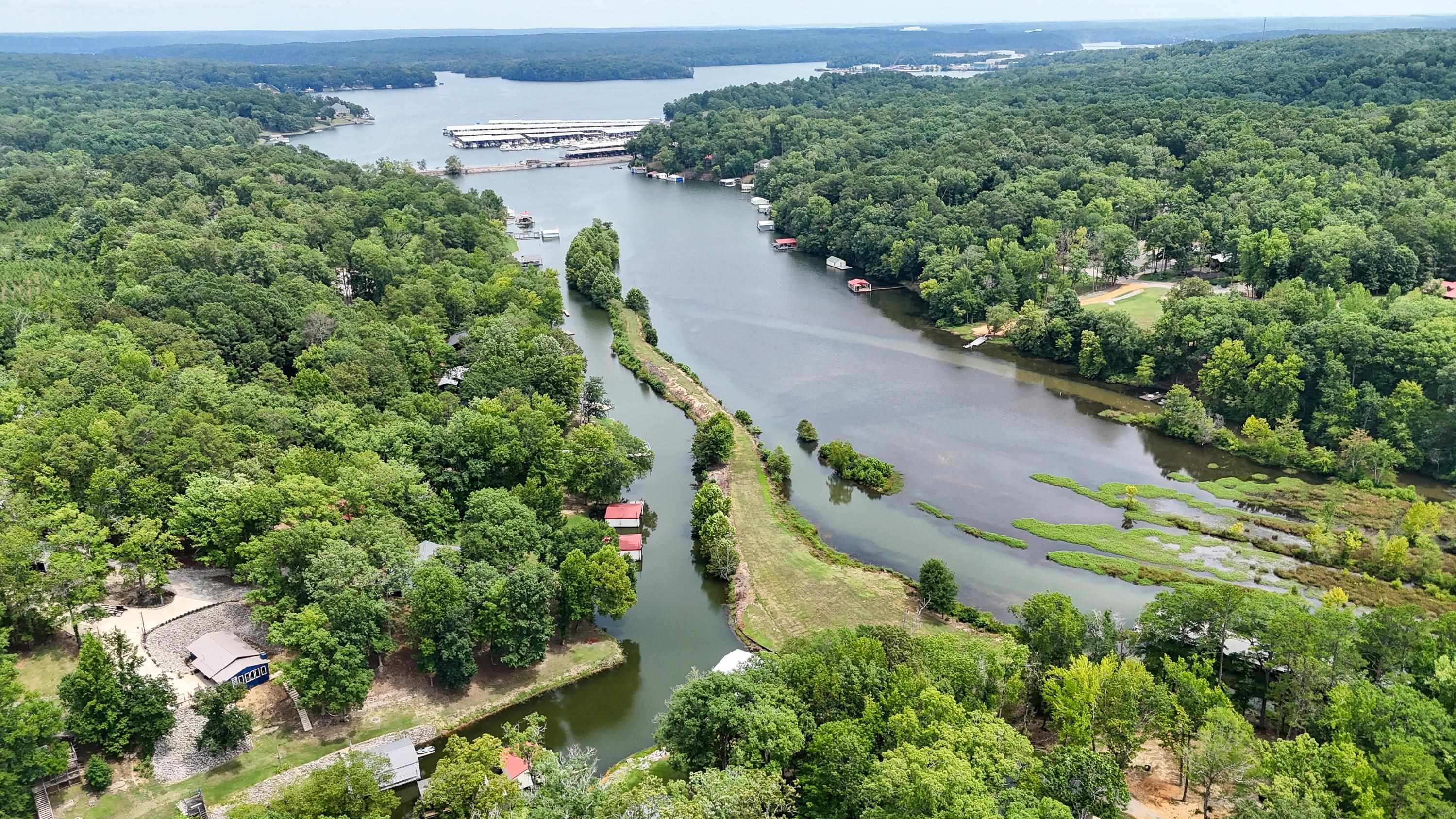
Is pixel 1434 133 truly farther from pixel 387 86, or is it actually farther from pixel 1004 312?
pixel 387 86

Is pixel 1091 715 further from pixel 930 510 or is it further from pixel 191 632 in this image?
pixel 191 632

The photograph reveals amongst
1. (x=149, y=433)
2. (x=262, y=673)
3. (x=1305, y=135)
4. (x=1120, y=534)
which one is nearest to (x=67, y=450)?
(x=149, y=433)

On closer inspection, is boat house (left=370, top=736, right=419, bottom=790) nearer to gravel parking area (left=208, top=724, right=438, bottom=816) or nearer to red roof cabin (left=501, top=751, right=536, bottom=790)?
gravel parking area (left=208, top=724, right=438, bottom=816)

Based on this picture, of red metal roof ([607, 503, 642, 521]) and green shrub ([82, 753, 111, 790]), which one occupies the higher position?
red metal roof ([607, 503, 642, 521])

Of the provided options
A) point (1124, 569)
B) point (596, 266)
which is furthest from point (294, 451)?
point (596, 266)

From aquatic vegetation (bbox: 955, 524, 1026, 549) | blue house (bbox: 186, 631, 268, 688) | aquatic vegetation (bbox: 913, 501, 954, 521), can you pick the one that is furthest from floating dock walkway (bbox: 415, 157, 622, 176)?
blue house (bbox: 186, 631, 268, 688)

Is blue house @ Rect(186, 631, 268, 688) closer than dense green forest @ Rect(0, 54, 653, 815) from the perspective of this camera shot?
Yes
